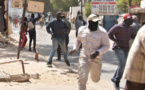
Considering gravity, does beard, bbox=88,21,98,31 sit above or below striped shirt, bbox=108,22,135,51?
above

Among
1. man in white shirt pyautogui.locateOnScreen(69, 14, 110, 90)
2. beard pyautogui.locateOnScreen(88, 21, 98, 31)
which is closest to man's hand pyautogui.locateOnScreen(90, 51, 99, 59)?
man in white shirt pyautogui.locateOnScreen(69, 14, 110, 90)

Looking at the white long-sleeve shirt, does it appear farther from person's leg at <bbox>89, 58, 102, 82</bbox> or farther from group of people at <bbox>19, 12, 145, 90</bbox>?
person's leg at <bbox>89, 58, 102, 82</bbox>

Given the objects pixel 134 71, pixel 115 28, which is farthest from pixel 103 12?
pixel 134 71

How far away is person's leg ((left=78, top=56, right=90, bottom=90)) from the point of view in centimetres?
616

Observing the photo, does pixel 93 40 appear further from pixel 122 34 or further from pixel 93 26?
pixel 122 34

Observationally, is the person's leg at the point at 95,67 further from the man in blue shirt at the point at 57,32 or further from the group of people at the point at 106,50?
the man in blue shirt at the point at 57,32

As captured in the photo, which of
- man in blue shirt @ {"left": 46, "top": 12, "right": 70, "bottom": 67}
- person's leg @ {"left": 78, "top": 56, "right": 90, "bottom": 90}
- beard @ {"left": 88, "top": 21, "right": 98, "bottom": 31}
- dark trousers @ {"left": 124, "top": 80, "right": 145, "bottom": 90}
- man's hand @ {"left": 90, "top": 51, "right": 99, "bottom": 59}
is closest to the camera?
dark trousers @ {"left": 124, "top": 80, "right": 145, "bottom": 90}

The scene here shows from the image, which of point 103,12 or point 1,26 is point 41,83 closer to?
point 1,26

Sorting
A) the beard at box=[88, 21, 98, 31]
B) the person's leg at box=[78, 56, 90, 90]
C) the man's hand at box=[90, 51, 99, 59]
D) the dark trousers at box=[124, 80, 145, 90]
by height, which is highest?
the beard at box=[88, 21, 98, 31]

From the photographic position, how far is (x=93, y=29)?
635cm

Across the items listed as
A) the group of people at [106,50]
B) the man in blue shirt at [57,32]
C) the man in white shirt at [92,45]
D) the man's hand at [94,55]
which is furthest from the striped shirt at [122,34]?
the man in blue shirt at [57,32]

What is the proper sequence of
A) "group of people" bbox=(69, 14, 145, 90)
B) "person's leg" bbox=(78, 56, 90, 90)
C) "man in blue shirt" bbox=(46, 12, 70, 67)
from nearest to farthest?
"group of people" bbox=(69, 14, 145, 90)
"person's leg" bbox=(78, 56, 90, 90)
"man in blue shirt" bbox=(46, 12, 70, 67)

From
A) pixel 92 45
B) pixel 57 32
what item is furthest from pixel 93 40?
pixel 57 32

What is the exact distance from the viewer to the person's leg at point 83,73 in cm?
616
